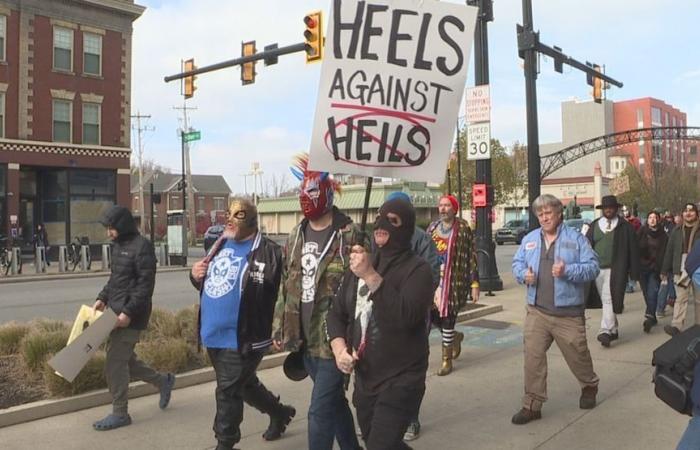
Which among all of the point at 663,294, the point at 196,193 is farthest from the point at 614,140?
the point at 196,193

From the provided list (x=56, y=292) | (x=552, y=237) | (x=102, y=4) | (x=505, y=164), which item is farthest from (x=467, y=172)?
(x=552, y=237)

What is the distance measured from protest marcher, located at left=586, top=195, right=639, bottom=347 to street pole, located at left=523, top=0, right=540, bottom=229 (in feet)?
18.7

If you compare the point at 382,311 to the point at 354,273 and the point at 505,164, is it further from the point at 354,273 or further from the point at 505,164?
the point at 505,164

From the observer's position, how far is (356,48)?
399 centimetres

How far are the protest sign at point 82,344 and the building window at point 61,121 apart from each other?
85.0 feet

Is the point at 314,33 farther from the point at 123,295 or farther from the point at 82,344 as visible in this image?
the point at 82,344

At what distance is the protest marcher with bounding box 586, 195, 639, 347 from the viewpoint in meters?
7.87

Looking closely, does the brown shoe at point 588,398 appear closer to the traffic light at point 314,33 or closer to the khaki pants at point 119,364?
the khaki pants at point 119,364

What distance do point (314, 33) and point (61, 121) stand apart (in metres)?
18.6

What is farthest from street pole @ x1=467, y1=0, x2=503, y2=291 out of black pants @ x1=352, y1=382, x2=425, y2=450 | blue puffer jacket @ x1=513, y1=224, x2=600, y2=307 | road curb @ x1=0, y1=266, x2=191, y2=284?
road curb @ x1=0, y1=266, x2=191, y2=284

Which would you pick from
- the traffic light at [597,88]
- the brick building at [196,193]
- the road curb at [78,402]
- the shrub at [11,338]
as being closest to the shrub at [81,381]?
the road curb at [78,402]

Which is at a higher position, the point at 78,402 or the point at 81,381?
the point at 81,381

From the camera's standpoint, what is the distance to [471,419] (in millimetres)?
5180

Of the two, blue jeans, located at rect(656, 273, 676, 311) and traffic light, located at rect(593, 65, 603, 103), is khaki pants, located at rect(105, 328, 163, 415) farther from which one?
traffic light, located at rect(593, 65, 603, 103)
